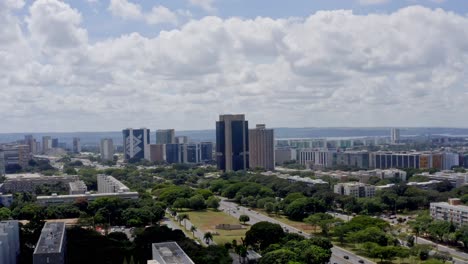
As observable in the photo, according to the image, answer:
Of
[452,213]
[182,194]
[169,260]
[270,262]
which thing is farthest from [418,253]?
[182,194]

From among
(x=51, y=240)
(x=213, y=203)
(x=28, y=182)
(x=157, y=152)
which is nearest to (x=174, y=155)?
(x=157, y=152)

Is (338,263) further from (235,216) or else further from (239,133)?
(239,133)

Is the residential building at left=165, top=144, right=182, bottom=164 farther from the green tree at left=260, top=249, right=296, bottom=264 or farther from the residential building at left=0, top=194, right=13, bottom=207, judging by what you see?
the green tree at left=260, top=249, right=296, bottom=264

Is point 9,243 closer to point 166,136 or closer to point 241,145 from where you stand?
point 241,145

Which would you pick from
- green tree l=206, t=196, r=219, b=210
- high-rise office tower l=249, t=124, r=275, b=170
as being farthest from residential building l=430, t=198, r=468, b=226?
high-rise office tower l=249, t=124, r=275, b=170

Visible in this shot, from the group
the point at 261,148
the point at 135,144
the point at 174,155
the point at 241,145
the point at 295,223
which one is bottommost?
the point at 295,223
